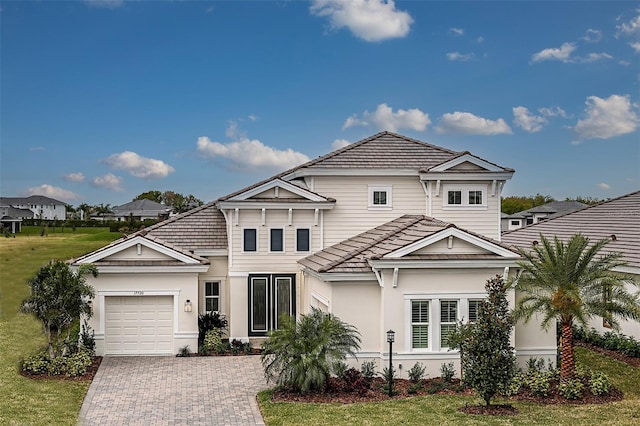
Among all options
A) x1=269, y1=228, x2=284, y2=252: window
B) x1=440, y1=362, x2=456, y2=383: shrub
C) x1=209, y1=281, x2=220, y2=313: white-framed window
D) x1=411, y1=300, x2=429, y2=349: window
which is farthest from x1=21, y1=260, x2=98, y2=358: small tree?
x1=440, y1=362, x2=456, y2=383: shrub

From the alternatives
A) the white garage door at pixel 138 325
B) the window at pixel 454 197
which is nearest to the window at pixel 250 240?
the white garage door at pixel 138 325

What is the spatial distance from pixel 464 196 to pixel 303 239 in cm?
598

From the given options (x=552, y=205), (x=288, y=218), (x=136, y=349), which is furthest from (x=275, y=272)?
(x=552, y=205)

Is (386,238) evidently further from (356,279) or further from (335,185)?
(335,185)

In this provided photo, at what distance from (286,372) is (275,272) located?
7733 millimetres

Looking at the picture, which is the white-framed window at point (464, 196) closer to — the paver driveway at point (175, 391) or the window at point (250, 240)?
the window at point (250, 240)

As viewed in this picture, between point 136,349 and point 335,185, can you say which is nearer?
point 136,349

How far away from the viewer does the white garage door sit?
21.7m

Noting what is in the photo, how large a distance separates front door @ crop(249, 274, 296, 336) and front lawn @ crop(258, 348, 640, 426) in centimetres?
715

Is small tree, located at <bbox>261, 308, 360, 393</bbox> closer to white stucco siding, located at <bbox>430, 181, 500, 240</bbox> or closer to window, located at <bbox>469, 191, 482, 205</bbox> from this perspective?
white stucco siding, located at <bbox>430, 181, 500, 240</bbox>

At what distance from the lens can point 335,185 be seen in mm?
24469

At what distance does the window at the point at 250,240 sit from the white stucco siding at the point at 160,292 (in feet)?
7.60

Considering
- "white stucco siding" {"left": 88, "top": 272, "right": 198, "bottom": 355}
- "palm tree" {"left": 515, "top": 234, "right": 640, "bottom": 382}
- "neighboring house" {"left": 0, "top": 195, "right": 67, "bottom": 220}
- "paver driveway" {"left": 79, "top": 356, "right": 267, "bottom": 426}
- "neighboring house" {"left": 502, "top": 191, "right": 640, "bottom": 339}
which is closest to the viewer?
"neighboring house" {"left": 0, "top": 195, "right": 67, "bottom": 220}

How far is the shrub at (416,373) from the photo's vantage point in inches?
A: 711
